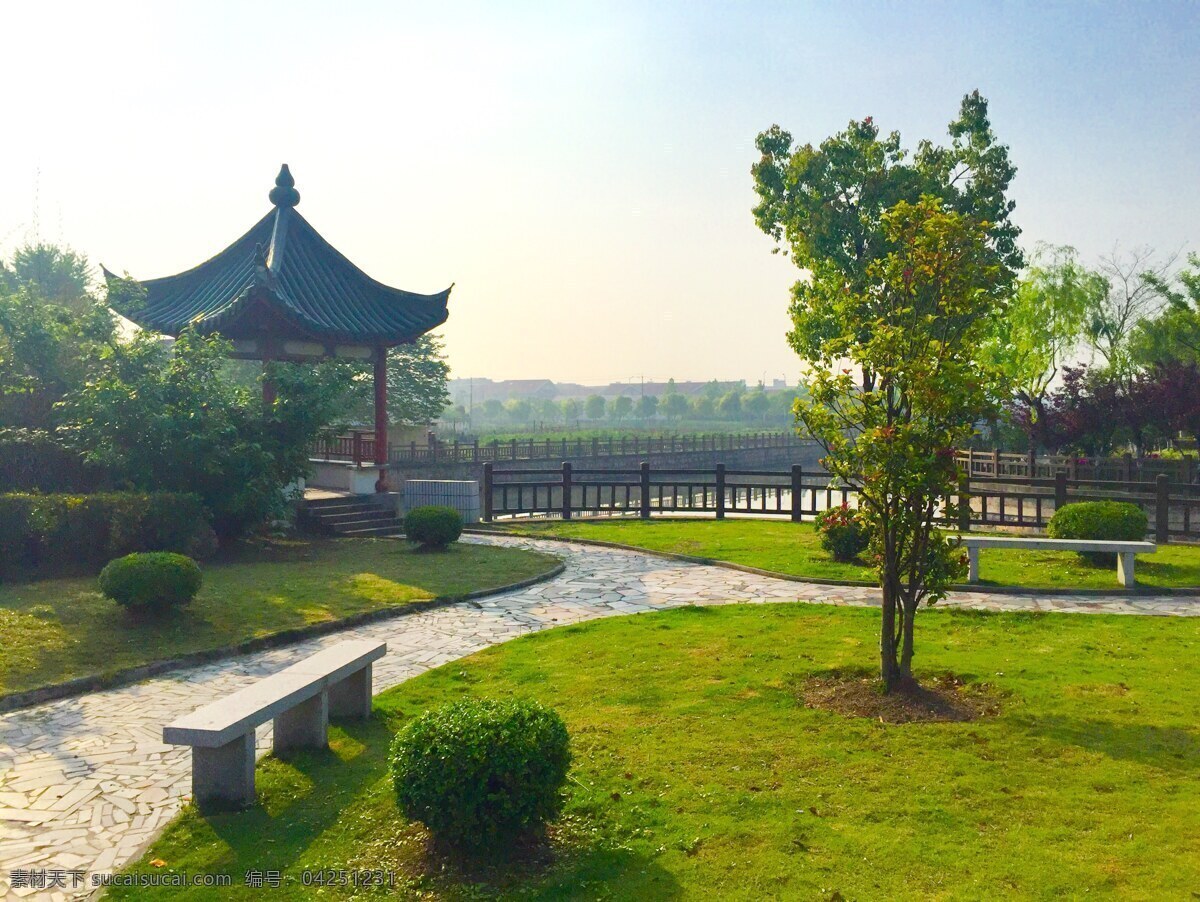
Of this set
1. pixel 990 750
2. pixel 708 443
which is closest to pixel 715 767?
pixel 990 750

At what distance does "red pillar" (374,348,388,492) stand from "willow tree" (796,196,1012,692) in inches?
568

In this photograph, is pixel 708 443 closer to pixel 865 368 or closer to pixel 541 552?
pixel 541 552

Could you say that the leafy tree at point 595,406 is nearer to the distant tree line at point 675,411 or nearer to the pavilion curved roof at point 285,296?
the distant tree line at point 675,411

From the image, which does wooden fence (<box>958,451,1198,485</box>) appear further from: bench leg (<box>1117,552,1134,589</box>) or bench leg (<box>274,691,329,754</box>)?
bench leg (<box>274,691,329,754</box>)

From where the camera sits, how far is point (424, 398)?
1908 inches

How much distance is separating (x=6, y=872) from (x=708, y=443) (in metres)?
63.7

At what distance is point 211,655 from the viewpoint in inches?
363

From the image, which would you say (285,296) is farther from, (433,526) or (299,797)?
(299,797)

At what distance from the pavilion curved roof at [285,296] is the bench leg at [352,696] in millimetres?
12399

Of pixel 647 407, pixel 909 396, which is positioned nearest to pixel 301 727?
pixel 909 396

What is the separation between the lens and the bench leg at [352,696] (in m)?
7.26

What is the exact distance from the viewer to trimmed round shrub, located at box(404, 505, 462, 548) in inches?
634

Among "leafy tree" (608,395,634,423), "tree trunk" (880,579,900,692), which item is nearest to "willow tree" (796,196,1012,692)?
"tree trunk" (880,579,900,692)

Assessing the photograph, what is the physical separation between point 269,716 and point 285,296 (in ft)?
50.2
